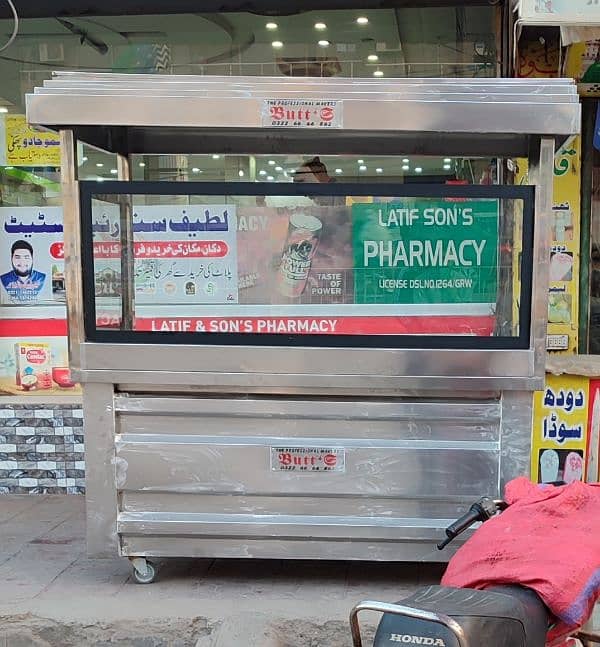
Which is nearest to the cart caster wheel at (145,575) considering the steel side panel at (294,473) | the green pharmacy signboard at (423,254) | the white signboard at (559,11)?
the steel side panel at (294,473)

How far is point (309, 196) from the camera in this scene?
346 cm

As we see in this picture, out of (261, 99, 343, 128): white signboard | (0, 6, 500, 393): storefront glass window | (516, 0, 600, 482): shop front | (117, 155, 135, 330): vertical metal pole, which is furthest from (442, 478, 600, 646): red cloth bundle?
(0, 6, 500, 393): storefront glass window

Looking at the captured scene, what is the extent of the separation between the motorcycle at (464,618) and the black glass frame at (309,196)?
1561 millimetres

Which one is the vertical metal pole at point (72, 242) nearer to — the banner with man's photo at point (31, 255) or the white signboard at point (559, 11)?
the banner with man's photo at point (31, 255)

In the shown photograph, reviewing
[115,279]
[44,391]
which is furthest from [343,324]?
[44,391]

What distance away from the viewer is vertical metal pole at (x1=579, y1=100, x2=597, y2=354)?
487 cm

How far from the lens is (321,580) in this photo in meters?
3.80

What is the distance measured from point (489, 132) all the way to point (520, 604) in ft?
7.22

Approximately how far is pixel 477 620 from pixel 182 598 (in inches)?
86.0

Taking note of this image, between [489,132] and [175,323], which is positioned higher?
[489,132]

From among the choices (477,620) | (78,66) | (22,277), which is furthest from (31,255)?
(477,620)

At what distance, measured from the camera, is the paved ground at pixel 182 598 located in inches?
127

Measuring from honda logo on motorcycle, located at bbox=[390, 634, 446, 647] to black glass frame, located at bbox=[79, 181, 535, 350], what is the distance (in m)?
1.88

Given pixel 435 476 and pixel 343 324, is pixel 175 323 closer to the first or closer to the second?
pixel 343 324
